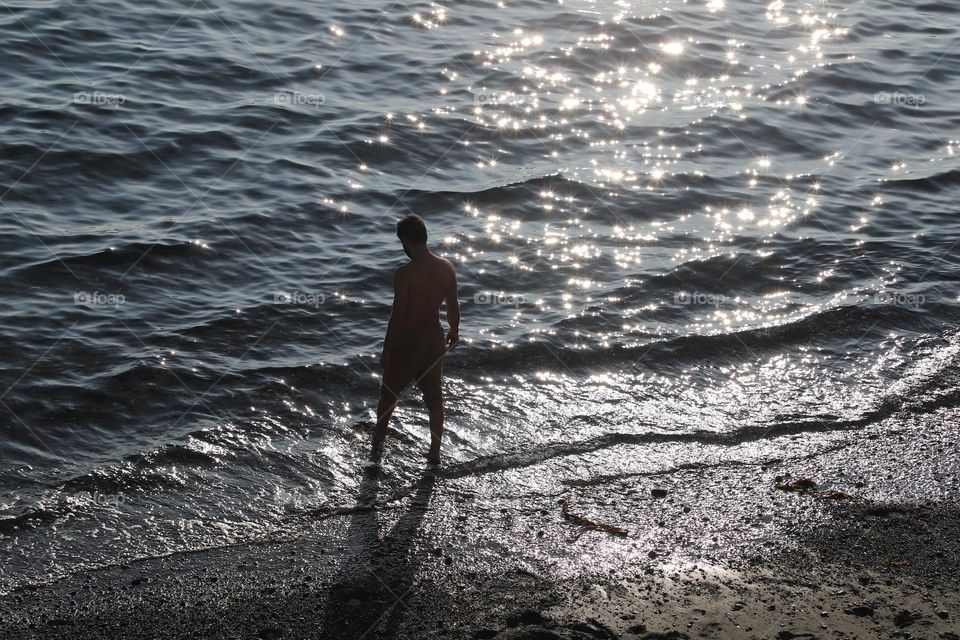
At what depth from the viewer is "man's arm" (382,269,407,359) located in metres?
7.47

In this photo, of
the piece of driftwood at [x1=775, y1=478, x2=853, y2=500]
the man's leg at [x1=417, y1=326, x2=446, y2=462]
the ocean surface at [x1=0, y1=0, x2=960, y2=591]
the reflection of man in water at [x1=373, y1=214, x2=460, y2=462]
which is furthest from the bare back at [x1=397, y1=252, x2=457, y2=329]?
the piece of driftwood at [x1=775, y1=478, x2=853, y2=500]

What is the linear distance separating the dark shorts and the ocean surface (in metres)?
0.50

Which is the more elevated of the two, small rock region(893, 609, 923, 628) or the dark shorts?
the dark shorts

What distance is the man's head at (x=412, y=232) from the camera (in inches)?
289

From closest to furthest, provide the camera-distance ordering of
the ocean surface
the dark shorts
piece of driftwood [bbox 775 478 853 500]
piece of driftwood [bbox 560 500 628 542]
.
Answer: piece of driftwood [bbox 560 500 628 542] → piece of driftwood [bbox 775 478 853 500] → the dark shorts → the ocean surface

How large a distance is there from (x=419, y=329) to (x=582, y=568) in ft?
7.29

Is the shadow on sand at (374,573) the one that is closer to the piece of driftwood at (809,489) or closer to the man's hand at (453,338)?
the man's hand at (453,338)

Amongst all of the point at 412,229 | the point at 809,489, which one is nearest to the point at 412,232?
the point at 412,229

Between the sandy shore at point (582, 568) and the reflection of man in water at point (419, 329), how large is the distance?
1.96 feet

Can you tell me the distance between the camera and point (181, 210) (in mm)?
11945

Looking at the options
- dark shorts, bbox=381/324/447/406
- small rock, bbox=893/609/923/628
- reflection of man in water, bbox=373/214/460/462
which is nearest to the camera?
small rock, bbox=893/609/923/628

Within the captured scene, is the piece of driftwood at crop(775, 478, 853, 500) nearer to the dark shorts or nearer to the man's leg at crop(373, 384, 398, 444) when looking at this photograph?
the dark shorts

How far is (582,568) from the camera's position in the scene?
20.6ft

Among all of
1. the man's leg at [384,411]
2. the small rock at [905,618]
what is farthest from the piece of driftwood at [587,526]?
the small rock at [905,618]
